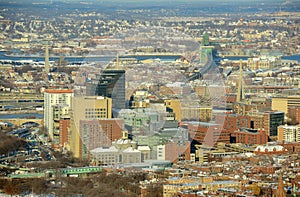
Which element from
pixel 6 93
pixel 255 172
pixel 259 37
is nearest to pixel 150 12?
pixel 259 37

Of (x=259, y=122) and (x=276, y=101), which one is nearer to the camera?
(x=259, y=122)

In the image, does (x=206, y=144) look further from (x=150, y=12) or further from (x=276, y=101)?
(x=150, y=12)

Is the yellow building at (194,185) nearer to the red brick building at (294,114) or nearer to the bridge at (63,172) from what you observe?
the bridge at (63,172)

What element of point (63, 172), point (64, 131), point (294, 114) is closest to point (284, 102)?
point (294, 114)

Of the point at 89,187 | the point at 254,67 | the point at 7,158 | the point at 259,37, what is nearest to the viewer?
the point at 89,187

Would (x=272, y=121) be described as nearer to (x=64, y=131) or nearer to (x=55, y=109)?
(x=55, y=109)

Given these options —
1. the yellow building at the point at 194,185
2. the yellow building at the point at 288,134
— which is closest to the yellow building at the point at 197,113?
the yellow building at the point at 288,134

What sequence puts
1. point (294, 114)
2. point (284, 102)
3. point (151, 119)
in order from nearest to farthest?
point (151, 119), point (294, 114), point (284, 102)
